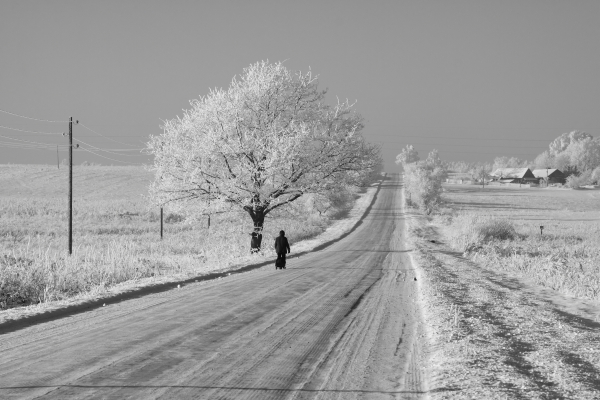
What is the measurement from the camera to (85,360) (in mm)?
7004

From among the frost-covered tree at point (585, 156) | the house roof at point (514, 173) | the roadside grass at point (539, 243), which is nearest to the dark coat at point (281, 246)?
the roadside grass at point (539, 243)

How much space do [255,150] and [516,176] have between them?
155207 millimetres

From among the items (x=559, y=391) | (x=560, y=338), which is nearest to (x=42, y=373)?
(x=559, y=391)

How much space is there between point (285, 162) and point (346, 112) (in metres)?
5.92

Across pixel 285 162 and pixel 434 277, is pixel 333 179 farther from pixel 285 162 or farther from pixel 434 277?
pixel 434 277

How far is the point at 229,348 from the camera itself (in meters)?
7.95

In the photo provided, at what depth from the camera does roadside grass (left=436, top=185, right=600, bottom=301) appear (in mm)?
19641

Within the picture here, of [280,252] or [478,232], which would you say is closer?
[280,252]

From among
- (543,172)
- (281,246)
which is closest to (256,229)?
(281,246)

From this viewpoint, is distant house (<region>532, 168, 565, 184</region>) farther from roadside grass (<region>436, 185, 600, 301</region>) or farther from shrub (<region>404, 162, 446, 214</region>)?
shrub (<region>404, 162, 446, 214</region>)

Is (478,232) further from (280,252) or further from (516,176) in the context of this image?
(516,176)

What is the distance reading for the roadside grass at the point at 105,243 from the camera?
1489 centimetres

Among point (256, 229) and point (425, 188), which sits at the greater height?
point (425, 188)

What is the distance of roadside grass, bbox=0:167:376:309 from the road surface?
3997mm
